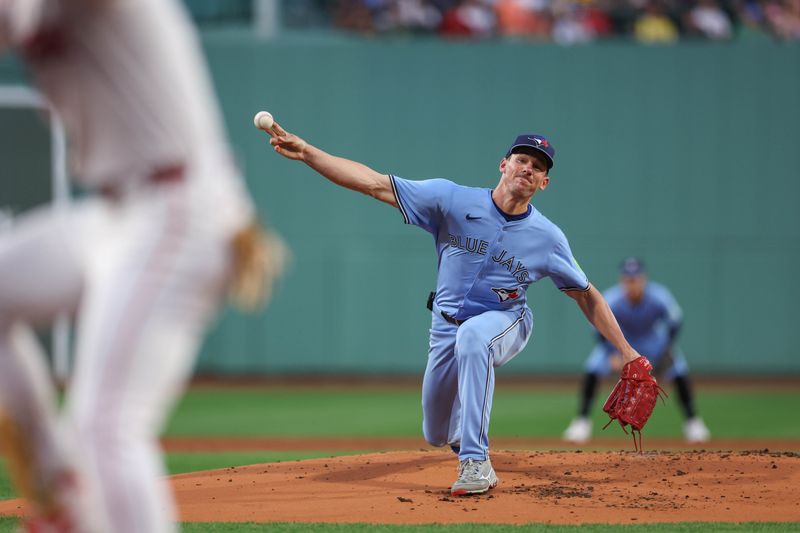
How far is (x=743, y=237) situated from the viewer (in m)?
15.0

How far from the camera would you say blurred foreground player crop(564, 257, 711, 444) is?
9.92m

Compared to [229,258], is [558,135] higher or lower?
higher

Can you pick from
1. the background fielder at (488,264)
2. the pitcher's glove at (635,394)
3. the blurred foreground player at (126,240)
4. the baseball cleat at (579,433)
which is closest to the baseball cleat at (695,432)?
the baseball cleat at (579,433)

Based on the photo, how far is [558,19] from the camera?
15320mm

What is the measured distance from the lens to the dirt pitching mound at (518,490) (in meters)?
5.02

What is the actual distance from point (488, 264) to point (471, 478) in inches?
41.7

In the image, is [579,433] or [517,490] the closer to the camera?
[517,490]

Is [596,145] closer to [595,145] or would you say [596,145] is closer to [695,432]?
[595,145]

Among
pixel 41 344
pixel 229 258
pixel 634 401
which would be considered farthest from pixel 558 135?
pixel 229 258

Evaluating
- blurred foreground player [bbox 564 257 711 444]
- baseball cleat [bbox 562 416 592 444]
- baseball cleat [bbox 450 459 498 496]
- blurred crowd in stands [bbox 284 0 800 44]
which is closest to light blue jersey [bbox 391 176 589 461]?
baseball cleat [bbox 450 459 498 496]

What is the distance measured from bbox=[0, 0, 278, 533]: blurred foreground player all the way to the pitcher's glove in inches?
139

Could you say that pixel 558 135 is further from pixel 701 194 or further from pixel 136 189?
pixel 136 189

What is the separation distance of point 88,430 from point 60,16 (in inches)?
35.0

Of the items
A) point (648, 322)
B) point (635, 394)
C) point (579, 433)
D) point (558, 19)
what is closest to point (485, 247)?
point (635, 394)
